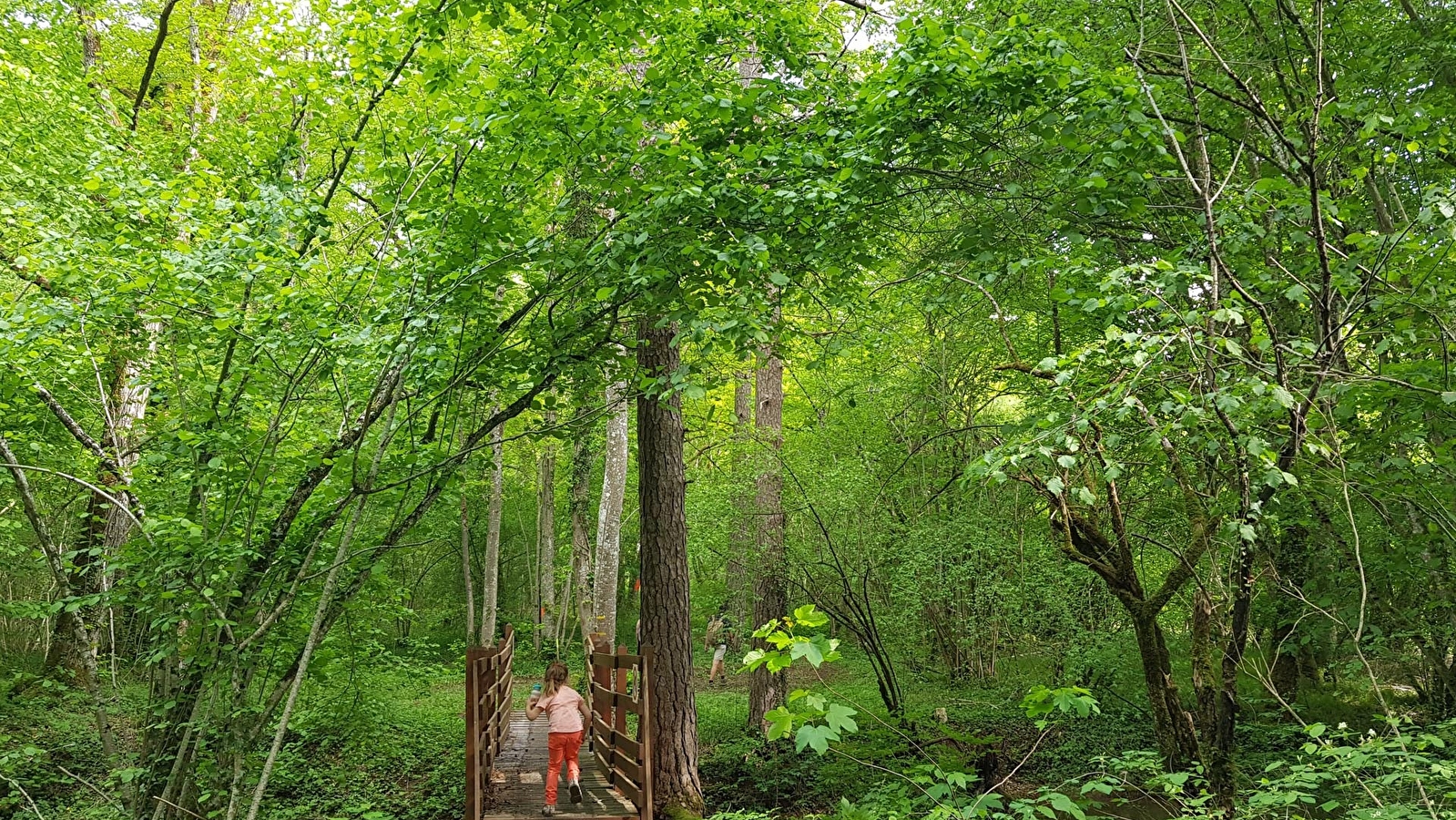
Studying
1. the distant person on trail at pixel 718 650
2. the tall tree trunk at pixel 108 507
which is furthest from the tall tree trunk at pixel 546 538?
the tall tree trunk at pixel 108 507

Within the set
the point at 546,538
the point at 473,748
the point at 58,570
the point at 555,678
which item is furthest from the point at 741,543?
the point at 546,538

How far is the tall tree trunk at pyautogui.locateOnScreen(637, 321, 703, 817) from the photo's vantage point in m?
7.34

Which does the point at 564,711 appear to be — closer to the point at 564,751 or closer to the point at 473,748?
the point at 564,751

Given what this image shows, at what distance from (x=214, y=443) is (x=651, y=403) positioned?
149 inches

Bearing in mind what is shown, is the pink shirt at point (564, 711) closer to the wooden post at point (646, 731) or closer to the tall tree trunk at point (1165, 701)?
the wooden post at point (646, 731)

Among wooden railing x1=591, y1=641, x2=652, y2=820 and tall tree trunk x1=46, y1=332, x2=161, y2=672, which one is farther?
wooden railing x1=591, y1=641, x2=652, y2=820

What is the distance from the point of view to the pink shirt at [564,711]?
6836mm

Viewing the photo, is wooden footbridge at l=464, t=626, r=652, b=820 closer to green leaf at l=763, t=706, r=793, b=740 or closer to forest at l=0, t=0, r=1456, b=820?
forest at l=0, t=0, r=1456, b=820

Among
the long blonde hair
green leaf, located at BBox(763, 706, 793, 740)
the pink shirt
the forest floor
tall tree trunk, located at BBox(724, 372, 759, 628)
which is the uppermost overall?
tall tree trunk, located at BBox(724, 372, 759, 628)

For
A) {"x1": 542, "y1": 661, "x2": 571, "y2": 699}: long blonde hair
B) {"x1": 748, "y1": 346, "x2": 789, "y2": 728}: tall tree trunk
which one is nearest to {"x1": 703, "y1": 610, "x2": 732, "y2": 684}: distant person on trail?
{"x1": 748, "y1": 346, "x2": 789, "y2": 728}: tall tree trunk

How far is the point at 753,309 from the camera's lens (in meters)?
4.35

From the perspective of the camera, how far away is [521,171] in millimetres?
4734

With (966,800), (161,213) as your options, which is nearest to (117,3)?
(161,213)

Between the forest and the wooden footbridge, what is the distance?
492 millimetres
